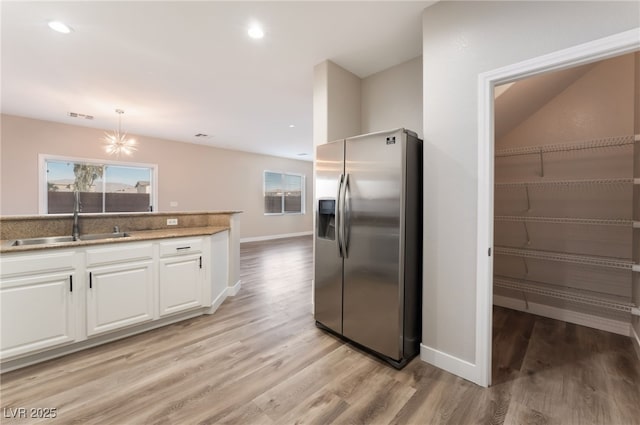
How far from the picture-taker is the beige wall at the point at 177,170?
15.8 feet

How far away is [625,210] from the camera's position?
2.55 m

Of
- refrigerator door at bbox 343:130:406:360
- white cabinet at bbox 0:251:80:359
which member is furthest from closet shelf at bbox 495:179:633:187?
white cabinet at bbox 0:251:80:359

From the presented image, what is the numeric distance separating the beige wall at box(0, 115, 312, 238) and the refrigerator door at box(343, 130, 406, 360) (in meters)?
6.00

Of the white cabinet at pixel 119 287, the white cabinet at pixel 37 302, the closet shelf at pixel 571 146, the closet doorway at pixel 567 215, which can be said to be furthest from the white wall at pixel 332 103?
the white cabinet at pixel 37 302

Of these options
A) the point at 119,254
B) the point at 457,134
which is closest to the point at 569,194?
the point at 457,134

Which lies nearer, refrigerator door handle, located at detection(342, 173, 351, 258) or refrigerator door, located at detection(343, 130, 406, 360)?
refrigerator door, located at detection(343, 130, 406, 360)

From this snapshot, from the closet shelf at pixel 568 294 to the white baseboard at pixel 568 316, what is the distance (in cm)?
13

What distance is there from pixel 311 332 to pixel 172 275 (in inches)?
59.2

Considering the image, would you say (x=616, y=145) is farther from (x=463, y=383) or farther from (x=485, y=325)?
(x=463, y=383)

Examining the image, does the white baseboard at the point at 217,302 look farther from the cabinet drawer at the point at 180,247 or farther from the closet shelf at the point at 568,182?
the closet shelf at the point at 568,182

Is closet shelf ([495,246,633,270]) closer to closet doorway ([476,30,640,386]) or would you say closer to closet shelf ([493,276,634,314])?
closet doorway ([476,30,640,386])

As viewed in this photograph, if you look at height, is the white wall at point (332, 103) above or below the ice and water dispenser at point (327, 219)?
above

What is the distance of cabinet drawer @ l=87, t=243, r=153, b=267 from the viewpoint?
2217mm

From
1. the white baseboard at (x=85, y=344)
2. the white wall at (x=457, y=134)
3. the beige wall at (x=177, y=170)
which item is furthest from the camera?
the beige wall at (x=177, y=170)
